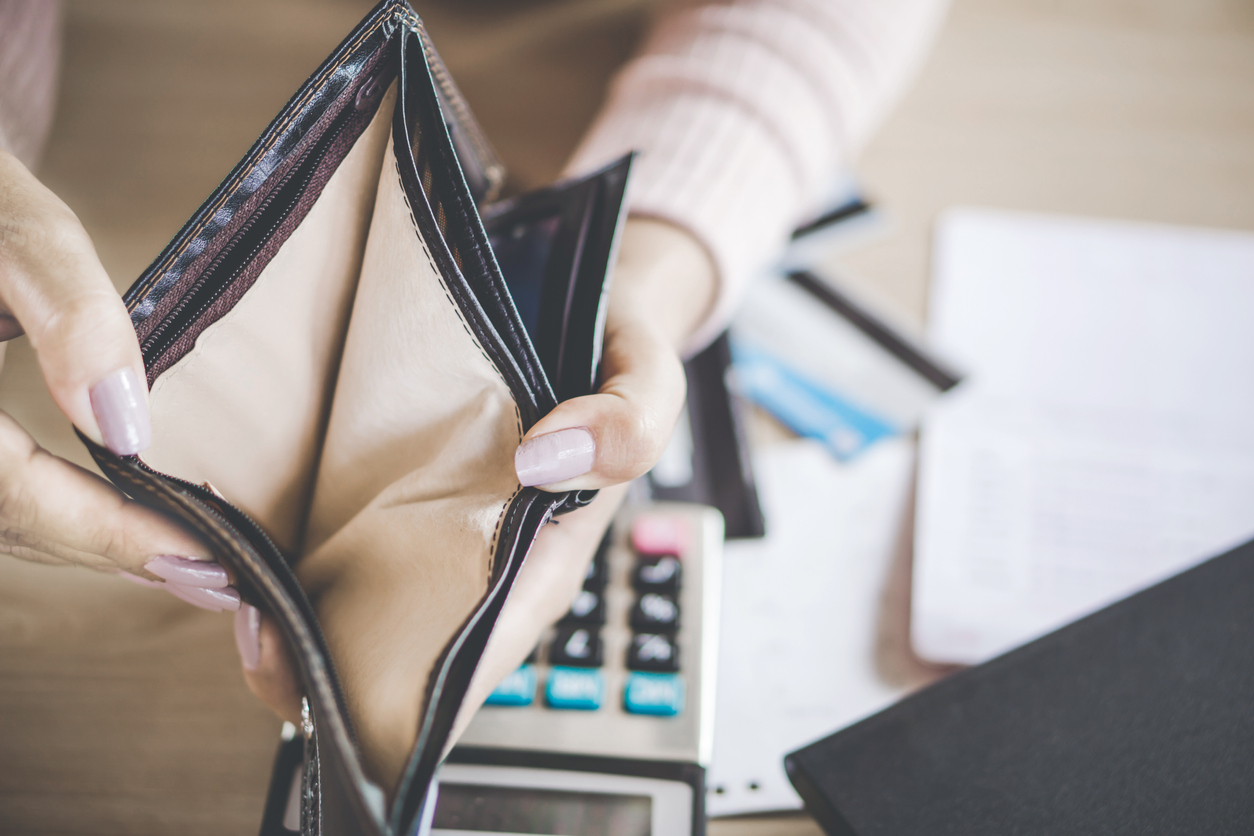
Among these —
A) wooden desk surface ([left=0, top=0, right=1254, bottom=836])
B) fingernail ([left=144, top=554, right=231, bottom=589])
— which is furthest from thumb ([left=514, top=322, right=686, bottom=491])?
wooden desk surface ([left=0, top=0, right=1254, bottom=836])

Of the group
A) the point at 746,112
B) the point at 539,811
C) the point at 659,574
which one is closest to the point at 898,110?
the point at 746,112

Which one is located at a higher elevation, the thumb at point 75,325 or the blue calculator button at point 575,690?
the thumb at point 75,325

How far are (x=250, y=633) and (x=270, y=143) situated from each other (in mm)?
159

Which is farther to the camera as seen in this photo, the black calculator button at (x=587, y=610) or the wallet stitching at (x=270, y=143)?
the black calculator button at (x=587, y=610)

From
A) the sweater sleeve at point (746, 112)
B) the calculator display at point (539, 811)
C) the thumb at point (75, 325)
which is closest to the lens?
the thumb at point (75, 325)

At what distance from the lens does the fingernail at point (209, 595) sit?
0.75ft

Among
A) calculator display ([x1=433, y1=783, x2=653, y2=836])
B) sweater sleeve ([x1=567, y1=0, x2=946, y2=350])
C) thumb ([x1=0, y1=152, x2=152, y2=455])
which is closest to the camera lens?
thumb ([x1=0, y1=152, x2=152, y2=455])

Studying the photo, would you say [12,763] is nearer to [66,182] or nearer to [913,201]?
[66,182]

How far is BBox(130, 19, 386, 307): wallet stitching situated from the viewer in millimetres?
169

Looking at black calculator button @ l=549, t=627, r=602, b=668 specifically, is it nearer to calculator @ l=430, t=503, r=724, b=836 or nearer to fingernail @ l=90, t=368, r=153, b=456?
calculator @ l=430, t=503, r=724, b=836

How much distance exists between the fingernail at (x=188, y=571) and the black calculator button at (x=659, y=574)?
0.16 meters

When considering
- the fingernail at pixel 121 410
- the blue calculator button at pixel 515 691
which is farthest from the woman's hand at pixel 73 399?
the blue calculator button at pixel 515 691

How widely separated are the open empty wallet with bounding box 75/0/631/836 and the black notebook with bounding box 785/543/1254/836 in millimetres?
147

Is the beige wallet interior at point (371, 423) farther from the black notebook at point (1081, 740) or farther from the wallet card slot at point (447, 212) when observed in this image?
the black notebook at point (1081, 740)
